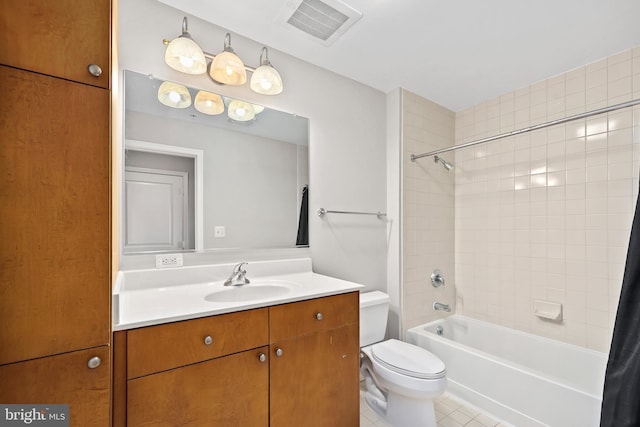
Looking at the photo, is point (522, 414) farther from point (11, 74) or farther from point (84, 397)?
point (11, 74)

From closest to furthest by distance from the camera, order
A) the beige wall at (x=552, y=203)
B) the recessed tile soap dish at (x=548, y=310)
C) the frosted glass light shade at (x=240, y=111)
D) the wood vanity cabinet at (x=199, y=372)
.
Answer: the wood vanity cabinet at (x=199, y=372)
the frosted glass light shade at (x=240, y=111)
the beige wall at (x=552, y=203)
the recessed tile soap dish at (x=548, y=310)

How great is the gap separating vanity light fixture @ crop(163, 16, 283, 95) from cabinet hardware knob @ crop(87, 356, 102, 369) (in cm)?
129

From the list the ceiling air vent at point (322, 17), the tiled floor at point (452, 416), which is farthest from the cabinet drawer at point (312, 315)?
the ceiling air vent at point (322, 17)

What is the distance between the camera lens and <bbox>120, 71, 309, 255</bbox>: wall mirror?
1.41 metres

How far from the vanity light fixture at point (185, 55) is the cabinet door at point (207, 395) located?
1349mm

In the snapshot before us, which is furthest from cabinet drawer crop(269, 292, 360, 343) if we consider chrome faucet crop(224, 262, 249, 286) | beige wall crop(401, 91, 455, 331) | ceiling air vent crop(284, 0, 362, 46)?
ceiling air vent crop(284, 0, 362, 46)

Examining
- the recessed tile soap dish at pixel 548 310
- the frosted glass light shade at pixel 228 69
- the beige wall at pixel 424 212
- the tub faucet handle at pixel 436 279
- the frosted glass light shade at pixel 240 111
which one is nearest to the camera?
the frosted glass light shade at pixel 228 69

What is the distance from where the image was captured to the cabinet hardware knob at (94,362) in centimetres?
79

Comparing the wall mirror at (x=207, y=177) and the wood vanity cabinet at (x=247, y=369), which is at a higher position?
the wall mirror at (x=207, y=177)

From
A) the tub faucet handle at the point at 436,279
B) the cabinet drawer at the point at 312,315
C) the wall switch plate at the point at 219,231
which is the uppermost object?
the wall switch plate at the point at 219,231

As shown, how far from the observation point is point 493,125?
8.11 ft

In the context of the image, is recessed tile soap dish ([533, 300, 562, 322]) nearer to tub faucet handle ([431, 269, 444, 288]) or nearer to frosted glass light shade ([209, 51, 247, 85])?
tub faucet handle ([431, 269, 444, 288])

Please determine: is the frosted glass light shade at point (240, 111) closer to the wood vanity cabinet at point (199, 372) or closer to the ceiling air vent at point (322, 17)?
the ceiling air vent at point (322, 17)

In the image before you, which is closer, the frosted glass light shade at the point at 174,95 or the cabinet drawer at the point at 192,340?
the cabinet drawer at the point at 192,340
